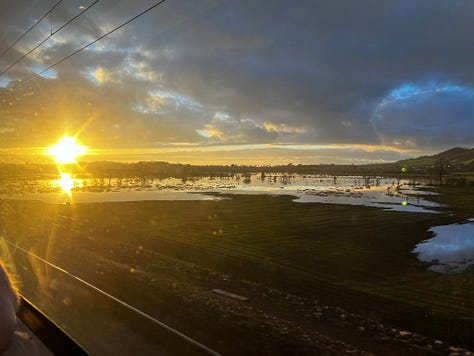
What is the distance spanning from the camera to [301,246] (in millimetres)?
24031

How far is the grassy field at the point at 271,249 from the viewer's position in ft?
50.5

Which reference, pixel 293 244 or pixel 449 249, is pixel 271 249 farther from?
pixel 449 249

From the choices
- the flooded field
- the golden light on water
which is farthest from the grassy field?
the golden light on water

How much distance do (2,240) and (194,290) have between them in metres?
12.5

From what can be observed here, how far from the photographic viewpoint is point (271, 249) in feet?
75.7

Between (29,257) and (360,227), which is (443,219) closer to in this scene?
(360,227)

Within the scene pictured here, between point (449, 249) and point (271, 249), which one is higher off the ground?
point (271, 249)

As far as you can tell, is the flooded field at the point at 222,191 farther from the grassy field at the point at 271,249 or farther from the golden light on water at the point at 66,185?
the grassy field at the point at 271,249

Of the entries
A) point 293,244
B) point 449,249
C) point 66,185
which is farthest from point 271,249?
point 66,185

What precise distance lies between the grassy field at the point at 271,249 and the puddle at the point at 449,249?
780mm

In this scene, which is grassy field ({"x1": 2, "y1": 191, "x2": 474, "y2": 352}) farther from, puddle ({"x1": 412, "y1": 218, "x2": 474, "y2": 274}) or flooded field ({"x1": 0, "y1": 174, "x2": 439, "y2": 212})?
flooded field ({"x1": 0, "y1": 174, "x2": 439, "y2": 212})

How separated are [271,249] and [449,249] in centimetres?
1078

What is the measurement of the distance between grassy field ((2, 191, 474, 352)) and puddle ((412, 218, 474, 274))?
780mm

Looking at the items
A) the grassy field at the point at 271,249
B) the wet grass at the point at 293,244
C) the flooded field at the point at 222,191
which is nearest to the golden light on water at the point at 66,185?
the flooded field at the point at 222,191
